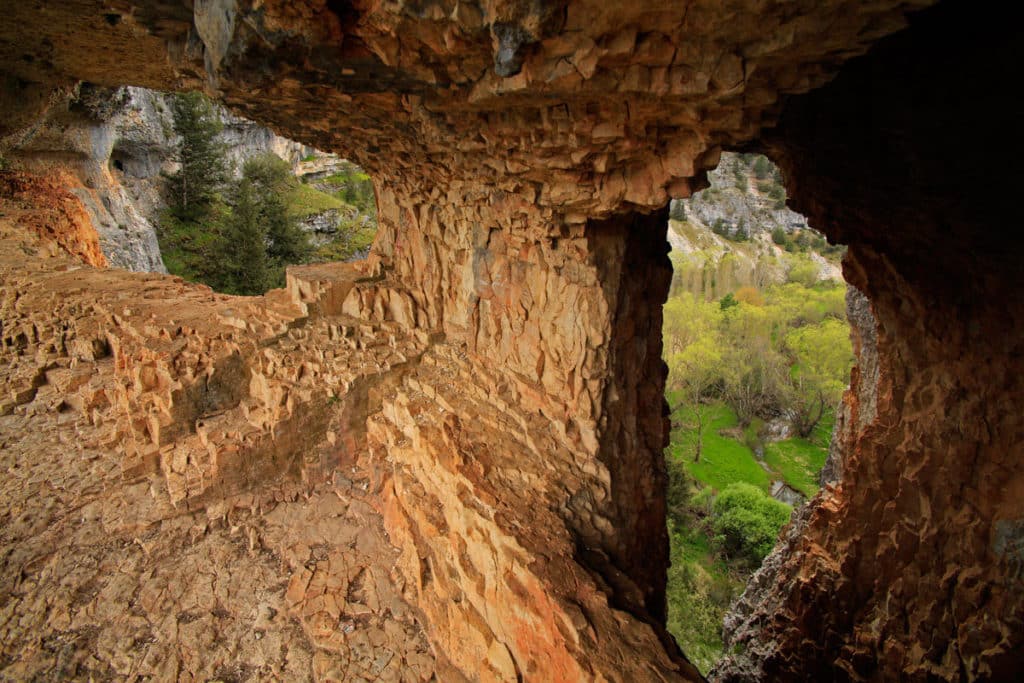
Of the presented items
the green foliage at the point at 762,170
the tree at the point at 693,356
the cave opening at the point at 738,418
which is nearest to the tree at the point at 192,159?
the cave opening at the point at 738,418

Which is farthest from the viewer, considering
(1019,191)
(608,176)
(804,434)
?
(804,434)

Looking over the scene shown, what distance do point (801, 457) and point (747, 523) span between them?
6971mm

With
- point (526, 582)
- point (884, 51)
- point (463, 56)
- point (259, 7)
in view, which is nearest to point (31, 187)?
point (259, 7)

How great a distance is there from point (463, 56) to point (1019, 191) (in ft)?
17.4

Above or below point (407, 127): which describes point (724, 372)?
below

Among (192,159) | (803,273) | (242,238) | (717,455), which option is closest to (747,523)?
(717,455)

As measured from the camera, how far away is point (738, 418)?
22250 millimetres

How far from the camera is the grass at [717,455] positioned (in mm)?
18422

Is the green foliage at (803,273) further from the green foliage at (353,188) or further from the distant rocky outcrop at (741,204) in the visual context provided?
the green foliage at (353,188)

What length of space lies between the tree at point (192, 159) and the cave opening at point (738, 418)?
68.7 ft

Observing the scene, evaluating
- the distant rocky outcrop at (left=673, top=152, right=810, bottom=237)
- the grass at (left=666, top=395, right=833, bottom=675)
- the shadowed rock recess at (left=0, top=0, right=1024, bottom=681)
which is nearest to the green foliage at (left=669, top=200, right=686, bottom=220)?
the distant rocky outcrop at (left=673, top=152, right=810, bottom=237)

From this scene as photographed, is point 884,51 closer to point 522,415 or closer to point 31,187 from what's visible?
point 522,415

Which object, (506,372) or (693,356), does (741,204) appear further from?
(506,372)

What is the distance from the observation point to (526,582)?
12.6 feet
